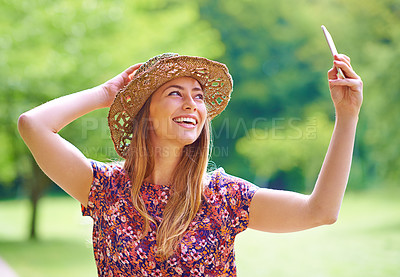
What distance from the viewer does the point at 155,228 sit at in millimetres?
1379

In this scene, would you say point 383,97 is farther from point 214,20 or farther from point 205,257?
point 214,20

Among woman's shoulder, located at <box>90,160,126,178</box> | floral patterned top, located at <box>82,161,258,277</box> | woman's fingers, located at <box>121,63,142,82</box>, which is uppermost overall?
woman's fingers, located at <box>121,63,142,82</box>

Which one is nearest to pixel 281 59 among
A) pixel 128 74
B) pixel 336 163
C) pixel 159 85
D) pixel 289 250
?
pixel 289 250

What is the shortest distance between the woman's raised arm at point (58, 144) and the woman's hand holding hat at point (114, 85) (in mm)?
68

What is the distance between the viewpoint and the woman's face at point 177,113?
1438 mm

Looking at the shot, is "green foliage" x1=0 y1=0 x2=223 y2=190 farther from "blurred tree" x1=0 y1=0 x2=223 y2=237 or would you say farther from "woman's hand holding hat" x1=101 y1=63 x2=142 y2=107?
"woman's hand holding hat" x1=101 y1=63 x2=142 y2=107

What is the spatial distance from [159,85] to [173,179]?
27 cm

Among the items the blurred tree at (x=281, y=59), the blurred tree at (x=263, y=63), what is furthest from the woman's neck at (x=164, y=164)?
the blurred tree at (x=263, y=63)

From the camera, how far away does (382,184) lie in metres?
14.6

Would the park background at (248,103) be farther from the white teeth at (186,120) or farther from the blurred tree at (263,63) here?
the white teeth at (186,120)

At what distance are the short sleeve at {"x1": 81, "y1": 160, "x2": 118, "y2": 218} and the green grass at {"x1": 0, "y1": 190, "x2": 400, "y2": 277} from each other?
15.1ft

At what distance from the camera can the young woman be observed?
4.05 ft

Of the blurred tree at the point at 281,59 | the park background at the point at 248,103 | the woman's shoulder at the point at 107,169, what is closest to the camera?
the woman's shoulder at the point at 107,169

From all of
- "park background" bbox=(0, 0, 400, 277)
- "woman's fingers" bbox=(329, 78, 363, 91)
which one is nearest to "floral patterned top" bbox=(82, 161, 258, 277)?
"park background" bbox=(0, 0, 400, 277)
